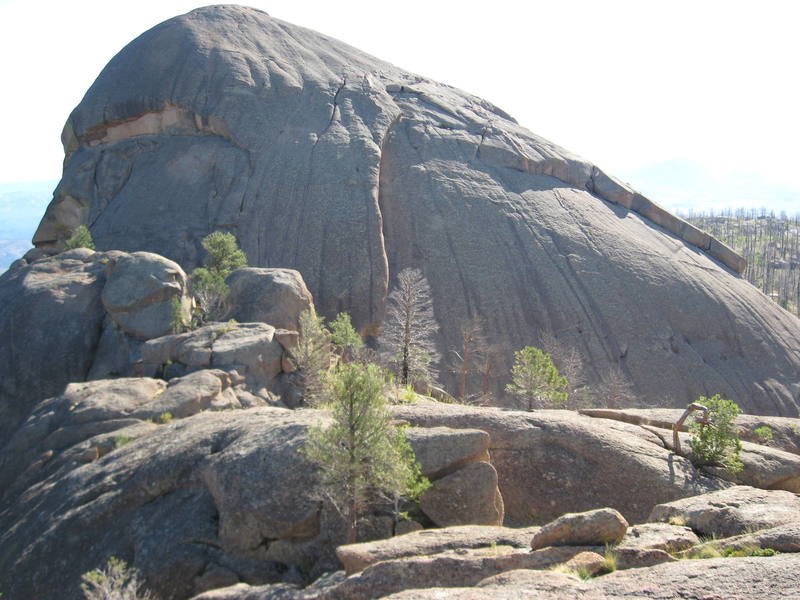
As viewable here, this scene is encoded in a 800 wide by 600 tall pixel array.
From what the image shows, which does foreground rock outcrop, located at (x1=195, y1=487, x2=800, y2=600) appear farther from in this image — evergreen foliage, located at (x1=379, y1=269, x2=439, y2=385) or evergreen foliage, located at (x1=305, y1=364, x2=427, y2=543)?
evergreen foliage, located at (x1=379, y1=269, x2=439, y2=385)

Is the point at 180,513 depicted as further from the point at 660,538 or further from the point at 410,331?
the point at 410,331

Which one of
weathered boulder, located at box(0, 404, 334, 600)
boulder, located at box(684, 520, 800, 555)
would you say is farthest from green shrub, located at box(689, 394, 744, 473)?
weathered boulder, located at box(0, 404, 334, 600)

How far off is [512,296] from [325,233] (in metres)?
13.0

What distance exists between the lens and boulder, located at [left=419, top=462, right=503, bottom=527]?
641 inches

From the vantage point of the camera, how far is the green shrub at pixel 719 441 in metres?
19.3

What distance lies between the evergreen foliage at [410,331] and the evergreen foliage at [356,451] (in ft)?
63.0

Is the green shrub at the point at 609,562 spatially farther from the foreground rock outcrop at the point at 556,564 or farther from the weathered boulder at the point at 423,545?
the weathered boulder at the point at 423,545

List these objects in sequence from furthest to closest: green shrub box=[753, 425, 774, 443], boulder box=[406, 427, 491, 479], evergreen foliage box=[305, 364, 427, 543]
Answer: green shrub box=[753, 425, 774, 443] < boulder box=[406, 427, 491, 479] < evergreen foliage box=[305, 364, 427, 543]

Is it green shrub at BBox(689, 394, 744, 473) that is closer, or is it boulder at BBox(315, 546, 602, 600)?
boulder at BBox(315, 546, 602, 600)

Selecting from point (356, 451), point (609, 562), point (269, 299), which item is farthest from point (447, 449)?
point (269, 299)

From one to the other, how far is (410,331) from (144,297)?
1389 cm

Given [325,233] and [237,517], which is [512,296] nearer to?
[325,233]

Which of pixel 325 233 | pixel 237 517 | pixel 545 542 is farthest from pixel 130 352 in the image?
pixel 545 542

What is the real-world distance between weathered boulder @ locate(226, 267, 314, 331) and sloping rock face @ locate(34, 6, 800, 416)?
36.1ft
